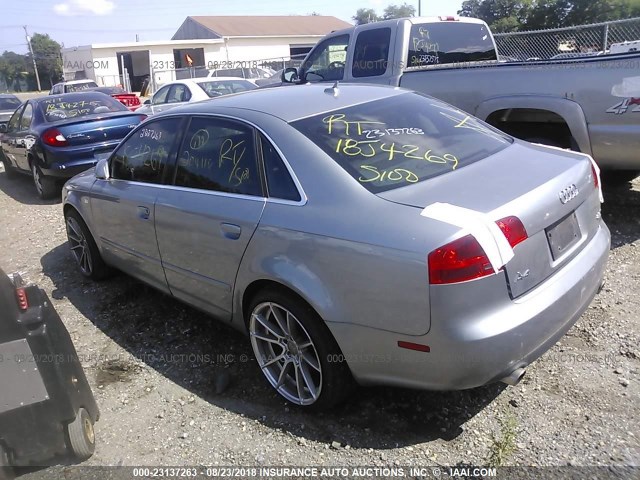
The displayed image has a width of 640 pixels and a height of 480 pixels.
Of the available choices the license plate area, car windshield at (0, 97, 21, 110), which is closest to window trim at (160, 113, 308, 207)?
the license plate area

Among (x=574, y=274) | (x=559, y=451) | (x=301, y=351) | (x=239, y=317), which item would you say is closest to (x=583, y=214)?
(x=574, y=274)

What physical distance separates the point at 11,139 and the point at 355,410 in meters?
9.26

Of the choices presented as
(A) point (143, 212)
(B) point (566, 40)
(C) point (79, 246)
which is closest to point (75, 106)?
(C) point (79, 246)

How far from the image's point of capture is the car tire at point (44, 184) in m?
8.62

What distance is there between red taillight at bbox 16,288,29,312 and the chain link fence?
9421mm

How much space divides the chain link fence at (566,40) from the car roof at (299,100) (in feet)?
23.8

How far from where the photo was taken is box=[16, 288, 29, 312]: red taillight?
2.49 m

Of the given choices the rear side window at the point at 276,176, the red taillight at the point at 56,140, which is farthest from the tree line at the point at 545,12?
the rear side window at the point at 276,176

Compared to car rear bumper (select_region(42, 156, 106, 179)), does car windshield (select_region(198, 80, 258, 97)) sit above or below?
above

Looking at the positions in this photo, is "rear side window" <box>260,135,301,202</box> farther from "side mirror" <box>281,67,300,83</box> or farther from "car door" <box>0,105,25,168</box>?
"car door" <box>0,105,25,168</box>

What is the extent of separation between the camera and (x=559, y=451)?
2.65 meters

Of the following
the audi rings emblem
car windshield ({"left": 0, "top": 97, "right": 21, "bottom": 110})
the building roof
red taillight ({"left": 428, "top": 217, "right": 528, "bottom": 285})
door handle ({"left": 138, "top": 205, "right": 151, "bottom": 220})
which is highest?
the building roof

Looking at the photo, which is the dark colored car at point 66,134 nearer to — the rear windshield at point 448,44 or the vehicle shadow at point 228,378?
the vehicle shadow at point 228,378

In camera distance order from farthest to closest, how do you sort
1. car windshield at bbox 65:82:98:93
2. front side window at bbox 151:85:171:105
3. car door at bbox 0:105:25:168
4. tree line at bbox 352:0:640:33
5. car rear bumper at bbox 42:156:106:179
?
tree line at bbox 352:0:640:33, car windshield at bbox 65:82:98:93, front side window at bbox 151:85:171:105, car door at bbox 0:105:25:168, car rear bumper at bbox 42:156:106:179
